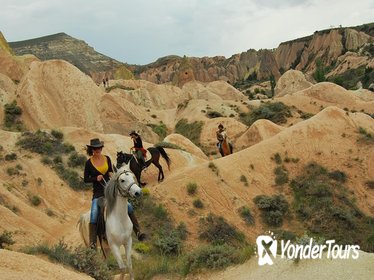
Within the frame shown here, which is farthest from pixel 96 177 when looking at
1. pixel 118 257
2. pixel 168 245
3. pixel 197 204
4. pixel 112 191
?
pixel 197 204

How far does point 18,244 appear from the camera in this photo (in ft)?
51.4

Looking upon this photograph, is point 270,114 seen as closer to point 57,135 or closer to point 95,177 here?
point 57,135

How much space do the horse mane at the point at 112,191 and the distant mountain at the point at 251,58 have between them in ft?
320

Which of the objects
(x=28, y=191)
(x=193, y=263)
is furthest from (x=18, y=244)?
(x=193, y=263)

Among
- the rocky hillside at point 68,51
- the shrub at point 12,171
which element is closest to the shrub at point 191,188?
the shrub at point 12,171

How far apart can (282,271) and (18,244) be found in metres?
9.73

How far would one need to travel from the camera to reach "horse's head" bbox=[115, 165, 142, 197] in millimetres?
8602

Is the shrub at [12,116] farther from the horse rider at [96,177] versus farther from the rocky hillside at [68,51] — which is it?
the rocky hillside at [68,51]

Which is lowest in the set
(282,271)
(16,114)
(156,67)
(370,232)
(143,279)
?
(370,232)

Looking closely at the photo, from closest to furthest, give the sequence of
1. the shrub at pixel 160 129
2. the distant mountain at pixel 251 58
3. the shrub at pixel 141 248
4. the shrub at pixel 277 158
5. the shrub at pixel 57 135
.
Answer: the shrub at pixel 141 248 < the shrub at pixel 277 158 < the shrub at pixel 57 135 < the shrub at pixel 160 129 < the distant mountain at pixel 251 58

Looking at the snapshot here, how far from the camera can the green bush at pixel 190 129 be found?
1743 inches

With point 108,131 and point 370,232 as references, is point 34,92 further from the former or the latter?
point 370,232

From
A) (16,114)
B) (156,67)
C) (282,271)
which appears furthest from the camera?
(156,67)

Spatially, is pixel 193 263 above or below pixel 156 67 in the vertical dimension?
below
